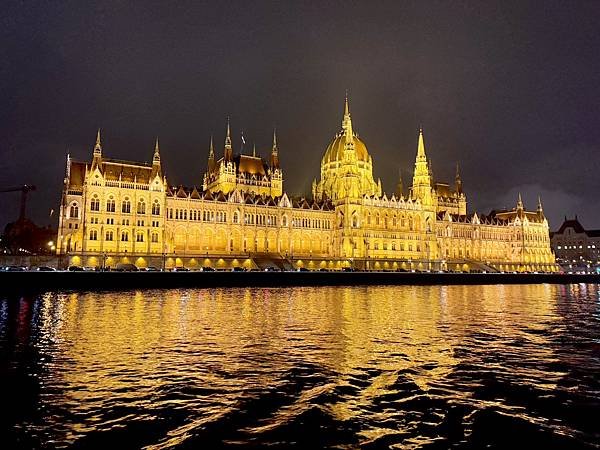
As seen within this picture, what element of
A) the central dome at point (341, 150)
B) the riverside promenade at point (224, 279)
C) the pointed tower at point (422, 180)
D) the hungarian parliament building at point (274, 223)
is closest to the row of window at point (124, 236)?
the hungarian parliament building at point (274, 223)

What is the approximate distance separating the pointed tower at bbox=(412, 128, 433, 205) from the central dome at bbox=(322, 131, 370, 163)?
13.6m

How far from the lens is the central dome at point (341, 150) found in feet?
419

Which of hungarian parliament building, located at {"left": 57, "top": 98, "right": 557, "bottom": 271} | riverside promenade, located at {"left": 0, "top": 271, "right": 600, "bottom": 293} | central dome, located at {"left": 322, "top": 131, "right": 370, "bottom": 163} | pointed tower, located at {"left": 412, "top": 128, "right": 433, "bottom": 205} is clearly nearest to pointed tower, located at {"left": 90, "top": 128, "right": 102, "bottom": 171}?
hungarian parliament building, located at {"left": 57, "top": 98, "right": 557, "bottom": 271}

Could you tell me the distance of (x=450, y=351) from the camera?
20812 millimetres

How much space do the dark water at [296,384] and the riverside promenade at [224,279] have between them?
102 ft

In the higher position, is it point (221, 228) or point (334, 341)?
point (221, 228)

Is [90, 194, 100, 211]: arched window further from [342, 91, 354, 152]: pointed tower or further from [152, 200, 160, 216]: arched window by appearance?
[342, 91, 354, 152]: pointed tower

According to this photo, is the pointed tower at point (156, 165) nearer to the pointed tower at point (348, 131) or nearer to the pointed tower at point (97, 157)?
the pointed tower at point (97, 157)

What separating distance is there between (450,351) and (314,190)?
11758 cm

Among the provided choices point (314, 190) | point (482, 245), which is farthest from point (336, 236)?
point (482, 245)

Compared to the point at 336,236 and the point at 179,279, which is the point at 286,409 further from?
the point at 336,236

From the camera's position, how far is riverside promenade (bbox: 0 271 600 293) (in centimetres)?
5766

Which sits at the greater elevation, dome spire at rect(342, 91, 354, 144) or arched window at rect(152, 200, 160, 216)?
dome spire at rect(342, 91, 354, 144)

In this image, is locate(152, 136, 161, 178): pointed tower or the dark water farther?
locate(152, 136, 161, 178): pointed tower
